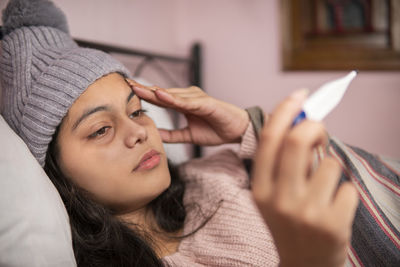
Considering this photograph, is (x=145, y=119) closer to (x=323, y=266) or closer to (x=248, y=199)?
(x=248, y=199)

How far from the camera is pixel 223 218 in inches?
35.0

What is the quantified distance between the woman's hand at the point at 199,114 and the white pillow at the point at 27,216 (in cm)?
34

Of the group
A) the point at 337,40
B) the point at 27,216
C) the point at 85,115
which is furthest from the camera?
the point at 337,40

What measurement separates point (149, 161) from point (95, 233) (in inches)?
9.0

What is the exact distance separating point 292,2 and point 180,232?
1.46 m

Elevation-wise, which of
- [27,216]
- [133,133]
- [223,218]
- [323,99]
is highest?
[323,99]

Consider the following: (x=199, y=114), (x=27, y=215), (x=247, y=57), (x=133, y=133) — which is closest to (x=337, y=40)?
(x=247, y=57)

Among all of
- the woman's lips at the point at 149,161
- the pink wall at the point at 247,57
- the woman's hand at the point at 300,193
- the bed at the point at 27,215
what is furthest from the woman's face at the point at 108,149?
the pink wall at the point at 247,57

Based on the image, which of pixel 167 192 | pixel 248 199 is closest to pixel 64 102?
pixel 167 192

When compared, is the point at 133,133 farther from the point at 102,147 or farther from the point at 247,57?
the point at 247,57

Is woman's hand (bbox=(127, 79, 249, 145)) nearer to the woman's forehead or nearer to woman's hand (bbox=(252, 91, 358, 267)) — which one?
the woman's forehead

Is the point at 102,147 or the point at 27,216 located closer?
the point at 27,216

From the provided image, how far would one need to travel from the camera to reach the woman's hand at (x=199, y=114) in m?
0.84

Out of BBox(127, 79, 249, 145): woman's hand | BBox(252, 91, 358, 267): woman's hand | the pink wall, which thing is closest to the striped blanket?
BBox(127, 79, 249, 145): woman's hand
